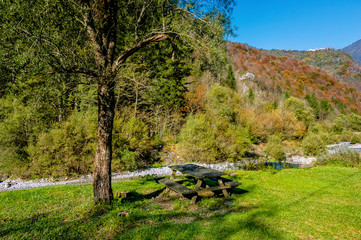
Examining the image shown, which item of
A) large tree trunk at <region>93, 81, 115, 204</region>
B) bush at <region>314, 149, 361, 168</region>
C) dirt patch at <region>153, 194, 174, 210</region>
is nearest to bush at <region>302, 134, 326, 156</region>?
bush at <region>314, 149, 361, 168</region>

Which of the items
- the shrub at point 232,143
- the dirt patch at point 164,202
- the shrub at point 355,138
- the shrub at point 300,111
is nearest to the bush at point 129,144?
the shrub at point 232,143

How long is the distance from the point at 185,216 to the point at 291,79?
314 ft

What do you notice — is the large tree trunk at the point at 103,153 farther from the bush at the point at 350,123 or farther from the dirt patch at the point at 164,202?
the bush at the point at 350,123

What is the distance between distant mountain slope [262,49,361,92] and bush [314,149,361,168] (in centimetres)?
11474

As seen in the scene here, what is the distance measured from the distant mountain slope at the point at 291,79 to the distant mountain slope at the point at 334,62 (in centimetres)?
1600

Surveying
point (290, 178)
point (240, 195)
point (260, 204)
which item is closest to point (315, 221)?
point (260, 204)

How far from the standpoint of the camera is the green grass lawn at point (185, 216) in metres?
3.75

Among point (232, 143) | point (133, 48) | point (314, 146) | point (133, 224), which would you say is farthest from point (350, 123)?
point (133, 224)

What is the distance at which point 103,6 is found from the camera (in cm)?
508

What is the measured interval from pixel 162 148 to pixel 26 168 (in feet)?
33.9

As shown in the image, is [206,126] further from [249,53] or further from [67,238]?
[249,53]

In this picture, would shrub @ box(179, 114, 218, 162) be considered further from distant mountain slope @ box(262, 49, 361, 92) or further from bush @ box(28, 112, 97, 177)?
distant mountain slope @ box(262, 49, 361, 92)

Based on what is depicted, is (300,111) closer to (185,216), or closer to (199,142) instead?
(199,142)

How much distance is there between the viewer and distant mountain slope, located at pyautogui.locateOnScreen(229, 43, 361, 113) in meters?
75.5
